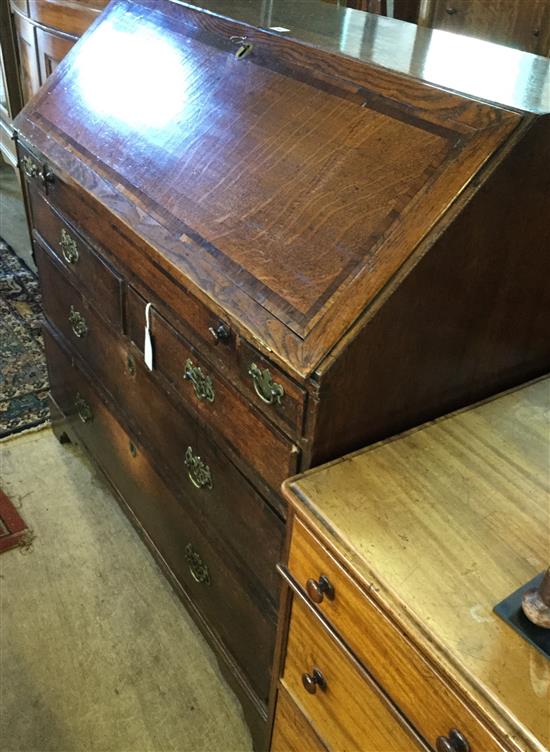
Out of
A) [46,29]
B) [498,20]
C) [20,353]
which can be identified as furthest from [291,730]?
[46,29]

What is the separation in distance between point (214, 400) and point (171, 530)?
Result: 1.70 ft

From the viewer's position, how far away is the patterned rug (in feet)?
7.30

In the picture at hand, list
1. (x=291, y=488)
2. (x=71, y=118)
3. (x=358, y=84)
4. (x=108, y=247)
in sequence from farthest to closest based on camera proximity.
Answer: (x=71, y=118) < (x=108, y=247) < (x=358, y=84) < (x=291, y=488)

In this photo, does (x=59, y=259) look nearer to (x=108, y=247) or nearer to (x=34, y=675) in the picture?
(x=108, y=247)

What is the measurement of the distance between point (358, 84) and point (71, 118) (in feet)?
2.45

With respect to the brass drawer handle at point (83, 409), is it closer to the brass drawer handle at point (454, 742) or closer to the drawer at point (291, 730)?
the drawer at point (291, 730)

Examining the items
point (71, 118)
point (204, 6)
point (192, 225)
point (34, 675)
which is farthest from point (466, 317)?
point (34, 675)

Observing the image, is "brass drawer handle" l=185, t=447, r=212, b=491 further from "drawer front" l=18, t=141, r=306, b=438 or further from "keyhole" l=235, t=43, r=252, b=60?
"keyhole" l=235, t=43, r=252, b=60

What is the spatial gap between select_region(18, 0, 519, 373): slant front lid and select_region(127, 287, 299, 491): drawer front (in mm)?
146

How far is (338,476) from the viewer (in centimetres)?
87

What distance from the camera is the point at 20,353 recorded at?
249 cm

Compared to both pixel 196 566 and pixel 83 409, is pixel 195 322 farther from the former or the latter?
pixel 83 409

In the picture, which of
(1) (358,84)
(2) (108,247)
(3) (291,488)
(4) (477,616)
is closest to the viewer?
(4) (477,616)

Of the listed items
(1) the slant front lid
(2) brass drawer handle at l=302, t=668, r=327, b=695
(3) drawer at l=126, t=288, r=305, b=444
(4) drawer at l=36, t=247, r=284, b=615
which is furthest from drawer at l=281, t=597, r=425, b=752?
(1) the slant front lid
